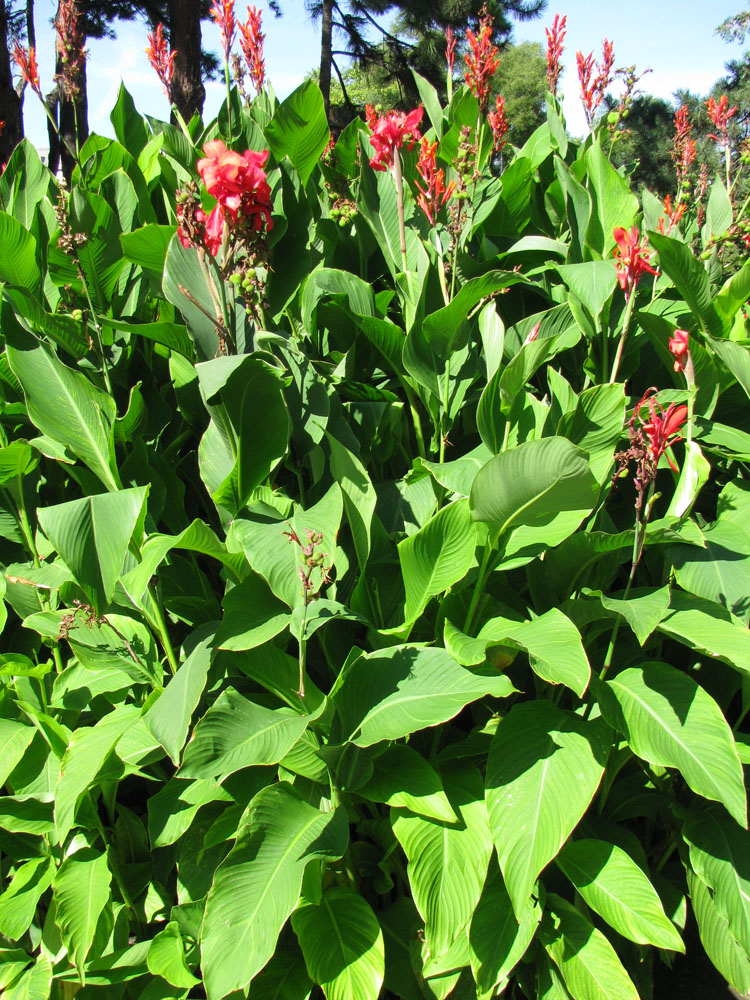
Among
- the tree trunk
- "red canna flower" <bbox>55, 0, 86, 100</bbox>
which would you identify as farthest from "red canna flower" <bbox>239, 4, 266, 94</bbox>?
the tree trunk

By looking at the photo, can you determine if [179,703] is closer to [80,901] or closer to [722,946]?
[80,901]

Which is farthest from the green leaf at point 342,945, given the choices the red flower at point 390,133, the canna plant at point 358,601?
the red flower at point 390,133

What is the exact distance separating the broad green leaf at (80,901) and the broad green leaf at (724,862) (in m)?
1.37

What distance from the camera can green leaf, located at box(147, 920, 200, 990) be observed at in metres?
1.78

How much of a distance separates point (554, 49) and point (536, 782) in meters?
2.46

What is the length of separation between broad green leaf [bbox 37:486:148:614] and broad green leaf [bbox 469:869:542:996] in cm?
107

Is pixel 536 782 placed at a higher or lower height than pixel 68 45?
lower

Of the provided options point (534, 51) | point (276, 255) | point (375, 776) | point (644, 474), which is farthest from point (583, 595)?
point (534, 51)

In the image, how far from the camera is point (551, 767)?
1654 millimetres

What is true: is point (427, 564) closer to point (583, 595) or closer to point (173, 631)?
point (583, 595)

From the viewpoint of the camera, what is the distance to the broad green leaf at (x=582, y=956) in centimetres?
167

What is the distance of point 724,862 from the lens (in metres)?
1.78

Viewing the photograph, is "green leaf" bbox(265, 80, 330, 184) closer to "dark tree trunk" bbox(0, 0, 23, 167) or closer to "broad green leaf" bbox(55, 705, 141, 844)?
"broad green leaf" bbox(55, 705, 141, 844)

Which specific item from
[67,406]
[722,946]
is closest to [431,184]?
[67,406]
